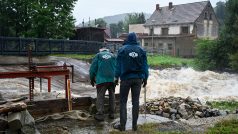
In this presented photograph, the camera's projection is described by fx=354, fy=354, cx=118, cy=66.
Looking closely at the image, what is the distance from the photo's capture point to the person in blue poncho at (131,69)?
25.8 ft

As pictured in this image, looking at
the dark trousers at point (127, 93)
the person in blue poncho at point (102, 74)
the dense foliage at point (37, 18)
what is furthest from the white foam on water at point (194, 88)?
the dense foliage at point (37, 18)

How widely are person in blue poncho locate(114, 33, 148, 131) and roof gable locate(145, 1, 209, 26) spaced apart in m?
53.0

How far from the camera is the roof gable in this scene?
6044 cm

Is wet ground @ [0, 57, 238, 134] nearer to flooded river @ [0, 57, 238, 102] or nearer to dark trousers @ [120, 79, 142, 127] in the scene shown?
flooded river @ [0, 57, 238, 102]

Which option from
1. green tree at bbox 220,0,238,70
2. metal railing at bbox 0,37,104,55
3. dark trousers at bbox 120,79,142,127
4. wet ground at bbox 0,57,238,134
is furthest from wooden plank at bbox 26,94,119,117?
green tree at bbox 220,0,238,70

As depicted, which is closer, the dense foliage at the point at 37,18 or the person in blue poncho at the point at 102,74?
the person in blue poncho at the point at 102,74

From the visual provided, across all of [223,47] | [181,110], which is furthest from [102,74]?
[223,47]

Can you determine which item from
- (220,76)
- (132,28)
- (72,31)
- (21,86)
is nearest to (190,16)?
(132,28)

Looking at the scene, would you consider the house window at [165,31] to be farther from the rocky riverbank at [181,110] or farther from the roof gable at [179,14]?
the rocky riverbank at [181,110]

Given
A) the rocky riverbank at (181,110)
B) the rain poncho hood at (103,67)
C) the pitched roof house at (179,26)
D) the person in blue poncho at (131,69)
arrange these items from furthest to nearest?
the pitched roof house at (179,26) < the rocky riverbank at (181,110) < the rain poncho hood at (103,67) < the person in blue poncho at (131,69)

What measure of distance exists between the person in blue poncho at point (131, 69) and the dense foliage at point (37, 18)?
3062 cm

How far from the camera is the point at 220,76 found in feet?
105

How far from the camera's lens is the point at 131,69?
25.7ft

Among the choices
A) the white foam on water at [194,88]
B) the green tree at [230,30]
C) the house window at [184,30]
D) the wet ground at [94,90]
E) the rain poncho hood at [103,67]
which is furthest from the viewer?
the house window at [184,30]
